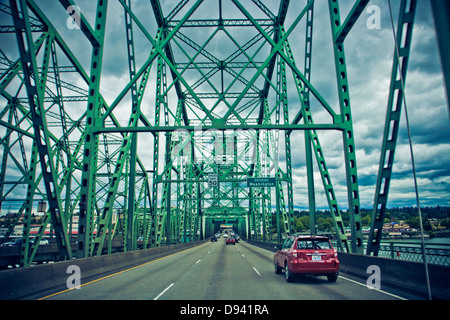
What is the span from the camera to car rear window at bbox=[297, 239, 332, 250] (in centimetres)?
1027

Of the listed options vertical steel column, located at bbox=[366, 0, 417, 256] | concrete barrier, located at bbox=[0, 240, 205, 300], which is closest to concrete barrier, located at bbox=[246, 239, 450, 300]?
vertical steel column, located at bbox=[366, 0, 417, 256]

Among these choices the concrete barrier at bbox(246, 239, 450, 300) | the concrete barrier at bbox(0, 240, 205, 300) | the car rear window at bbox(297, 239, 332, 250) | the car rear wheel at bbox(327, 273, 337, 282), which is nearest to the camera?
the concrete barrier at bbox(246, 239, 450, 300)

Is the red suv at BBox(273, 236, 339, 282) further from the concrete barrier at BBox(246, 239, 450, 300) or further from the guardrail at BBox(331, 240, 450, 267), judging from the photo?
the guardrail at BBox(331, 240, 450, 267)

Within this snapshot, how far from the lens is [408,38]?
866cm

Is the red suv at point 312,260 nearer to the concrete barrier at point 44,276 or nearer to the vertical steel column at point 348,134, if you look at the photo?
the vertical steel column at point 348,134

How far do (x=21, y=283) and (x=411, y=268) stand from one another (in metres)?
10.4

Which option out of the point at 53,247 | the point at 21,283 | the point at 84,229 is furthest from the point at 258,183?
the point at 21,283

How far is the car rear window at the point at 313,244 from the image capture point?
10.3 m

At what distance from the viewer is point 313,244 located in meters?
10.5

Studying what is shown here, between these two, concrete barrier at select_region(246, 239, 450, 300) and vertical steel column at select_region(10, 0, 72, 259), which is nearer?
concrete barrier at select_region(246, 239, 450, 300)

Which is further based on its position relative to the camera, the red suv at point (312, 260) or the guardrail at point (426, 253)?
the guardrail at point (426, 253)

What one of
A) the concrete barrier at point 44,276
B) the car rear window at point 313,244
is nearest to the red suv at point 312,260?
the car rear window at point 313,244

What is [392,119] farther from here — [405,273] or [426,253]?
[426,253]
